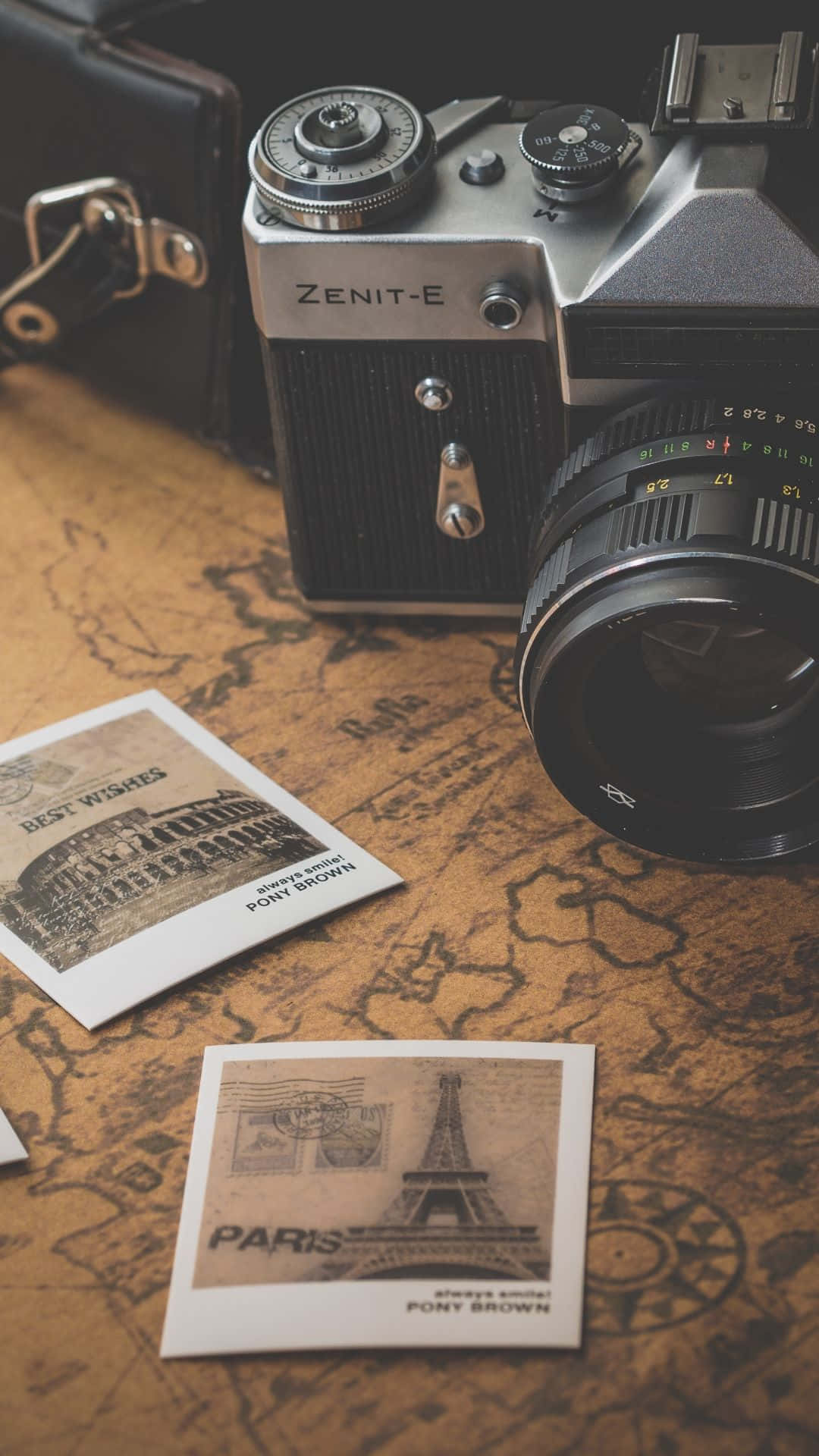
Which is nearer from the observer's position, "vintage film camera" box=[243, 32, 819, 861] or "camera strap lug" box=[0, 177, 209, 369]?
"vintage film camera" box=[243, 32, 819, 861]

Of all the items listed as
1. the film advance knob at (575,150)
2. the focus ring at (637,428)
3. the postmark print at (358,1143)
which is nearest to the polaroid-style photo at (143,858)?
the postmark print at (358,1143)

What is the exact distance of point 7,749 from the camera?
32.0 inches

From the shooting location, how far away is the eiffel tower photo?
1.92ft

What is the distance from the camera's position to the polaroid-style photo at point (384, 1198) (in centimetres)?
57

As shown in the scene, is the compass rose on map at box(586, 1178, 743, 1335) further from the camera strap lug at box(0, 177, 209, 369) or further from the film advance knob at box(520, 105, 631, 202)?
the camera strap lug at box(0, 177, 209, 369)

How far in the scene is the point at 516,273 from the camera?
2.28 ft

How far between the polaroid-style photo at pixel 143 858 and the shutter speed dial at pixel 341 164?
29cm

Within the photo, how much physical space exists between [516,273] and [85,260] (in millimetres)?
334

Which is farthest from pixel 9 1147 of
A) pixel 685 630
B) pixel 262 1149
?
pixel 685 630

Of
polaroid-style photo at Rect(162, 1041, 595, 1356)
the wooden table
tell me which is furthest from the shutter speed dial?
polaroid-style photo at Rect(162, 1041, 595, 1356)

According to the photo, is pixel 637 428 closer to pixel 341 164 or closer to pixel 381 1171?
pixel 341 164

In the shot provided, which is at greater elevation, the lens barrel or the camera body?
the camera body

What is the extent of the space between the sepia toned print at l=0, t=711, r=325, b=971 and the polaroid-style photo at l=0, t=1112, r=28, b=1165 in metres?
0.09

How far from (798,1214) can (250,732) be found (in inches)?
15.3
